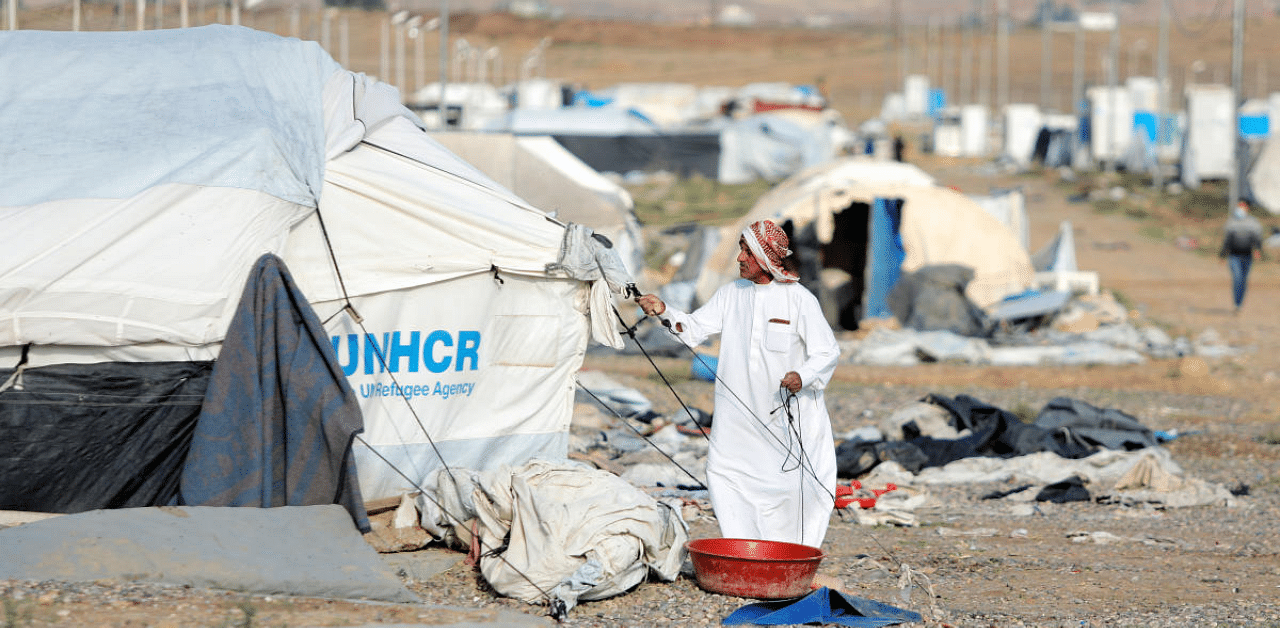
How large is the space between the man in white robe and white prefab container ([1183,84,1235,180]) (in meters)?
29.7

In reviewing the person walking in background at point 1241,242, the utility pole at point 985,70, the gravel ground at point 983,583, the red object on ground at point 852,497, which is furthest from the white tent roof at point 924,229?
the utility pole at point 985,70

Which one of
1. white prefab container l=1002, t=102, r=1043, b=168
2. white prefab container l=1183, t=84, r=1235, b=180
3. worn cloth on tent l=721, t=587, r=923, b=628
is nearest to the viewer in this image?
worn cloth on tent l=721, t=587, r=923, b=628

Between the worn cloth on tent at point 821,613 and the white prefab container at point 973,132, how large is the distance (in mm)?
41264

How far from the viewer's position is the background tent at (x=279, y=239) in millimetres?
5617

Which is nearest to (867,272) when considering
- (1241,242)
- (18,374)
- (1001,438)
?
(1241,242)

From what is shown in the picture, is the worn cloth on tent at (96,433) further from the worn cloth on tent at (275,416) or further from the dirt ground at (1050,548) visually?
the dirt ground at (1050,548)

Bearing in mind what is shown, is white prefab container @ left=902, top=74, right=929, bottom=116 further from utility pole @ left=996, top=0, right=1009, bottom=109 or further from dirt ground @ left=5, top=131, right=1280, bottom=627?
dirt ground @ left=5, top=131, right=1280, bottom=627

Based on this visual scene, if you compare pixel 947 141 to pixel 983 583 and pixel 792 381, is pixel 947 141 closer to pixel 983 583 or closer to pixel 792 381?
pixel 983 583

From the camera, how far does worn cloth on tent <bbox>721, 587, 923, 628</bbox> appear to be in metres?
5.27

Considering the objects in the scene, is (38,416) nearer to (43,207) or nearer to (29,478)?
(29,478)

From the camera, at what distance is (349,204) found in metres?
6.29

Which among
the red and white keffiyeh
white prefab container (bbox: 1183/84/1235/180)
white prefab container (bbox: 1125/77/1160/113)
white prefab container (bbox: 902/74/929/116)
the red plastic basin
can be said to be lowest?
the red plastic basin

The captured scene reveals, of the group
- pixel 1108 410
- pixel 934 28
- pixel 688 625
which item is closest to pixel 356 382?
pixel 688 625

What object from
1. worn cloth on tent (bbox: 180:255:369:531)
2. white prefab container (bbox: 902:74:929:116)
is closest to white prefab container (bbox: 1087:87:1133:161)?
white prefab container (bbox: 902:74:929:116)
